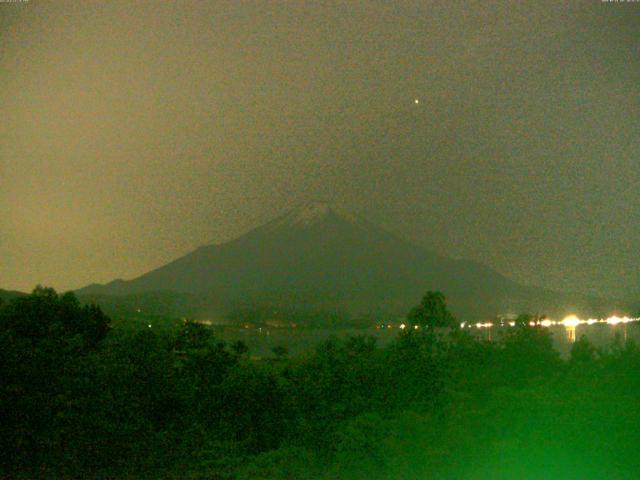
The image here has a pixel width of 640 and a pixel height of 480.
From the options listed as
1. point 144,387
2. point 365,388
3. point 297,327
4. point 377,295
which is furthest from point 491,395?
point 377,295

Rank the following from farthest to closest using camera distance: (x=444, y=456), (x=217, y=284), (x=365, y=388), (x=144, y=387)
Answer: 1. (x=217, y=284)
2. (x=144, y=387)
3. (x=365, y=388)
4. (x=444, y=456)

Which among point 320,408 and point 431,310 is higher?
point 431,310

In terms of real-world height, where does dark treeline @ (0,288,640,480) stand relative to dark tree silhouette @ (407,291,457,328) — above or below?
below

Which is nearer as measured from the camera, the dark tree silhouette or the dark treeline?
the dark treeline

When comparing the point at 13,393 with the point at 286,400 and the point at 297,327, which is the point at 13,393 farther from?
the point at 297,327

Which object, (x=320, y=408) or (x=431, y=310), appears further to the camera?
(x=431, y=310)

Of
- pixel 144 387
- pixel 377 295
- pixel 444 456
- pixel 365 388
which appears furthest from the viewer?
pixel 377 295

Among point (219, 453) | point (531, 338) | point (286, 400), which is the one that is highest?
point (531, 338)

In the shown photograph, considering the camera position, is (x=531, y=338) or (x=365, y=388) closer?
(x=365, y=388)
